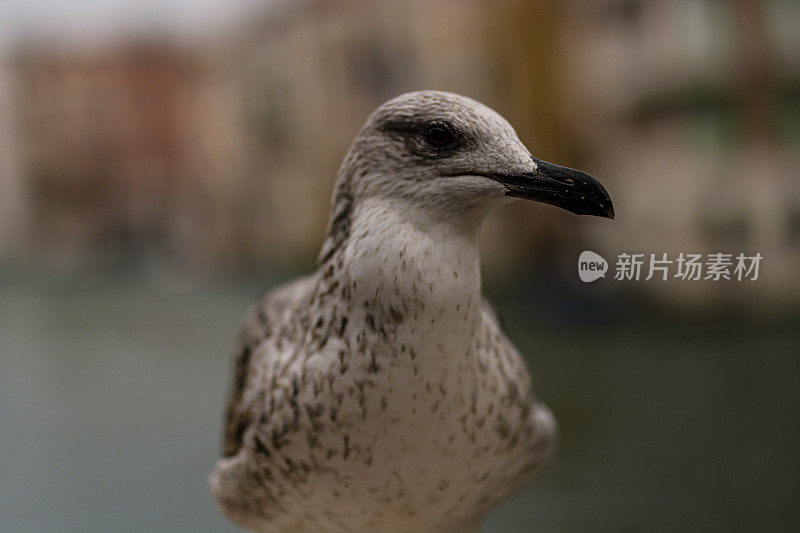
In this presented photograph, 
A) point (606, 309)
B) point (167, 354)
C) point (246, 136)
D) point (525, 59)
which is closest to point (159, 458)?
point (167, 354)

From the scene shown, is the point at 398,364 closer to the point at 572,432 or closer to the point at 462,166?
the point at 462,166

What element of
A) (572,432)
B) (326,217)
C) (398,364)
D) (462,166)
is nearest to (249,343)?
(398,364)

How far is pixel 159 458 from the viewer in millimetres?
1421

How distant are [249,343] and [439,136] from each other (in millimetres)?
397

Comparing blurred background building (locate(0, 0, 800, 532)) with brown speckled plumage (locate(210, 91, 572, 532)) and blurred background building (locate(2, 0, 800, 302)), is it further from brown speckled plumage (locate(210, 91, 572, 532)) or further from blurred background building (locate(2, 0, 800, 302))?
brown speckled plumage (locate(210, 91, 572, 532))

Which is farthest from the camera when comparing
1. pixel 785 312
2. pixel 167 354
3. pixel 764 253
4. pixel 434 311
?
pixel 167 354

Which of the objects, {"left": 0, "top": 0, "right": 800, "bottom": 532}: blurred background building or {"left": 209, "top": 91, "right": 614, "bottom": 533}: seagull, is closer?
{"left": 209, "top": 91, "right": 614, "bottom": 533}: seagull

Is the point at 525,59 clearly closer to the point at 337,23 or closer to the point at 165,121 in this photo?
the point at 337,23

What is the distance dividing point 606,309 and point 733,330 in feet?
0.69

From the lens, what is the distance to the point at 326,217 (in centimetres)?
139

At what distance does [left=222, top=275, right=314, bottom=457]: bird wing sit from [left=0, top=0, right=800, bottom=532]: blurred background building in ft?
1.51

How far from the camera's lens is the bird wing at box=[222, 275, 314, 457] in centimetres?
84

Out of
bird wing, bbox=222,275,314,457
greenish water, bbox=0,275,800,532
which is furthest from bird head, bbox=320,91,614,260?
greenish water, bbox=0,275,800,532

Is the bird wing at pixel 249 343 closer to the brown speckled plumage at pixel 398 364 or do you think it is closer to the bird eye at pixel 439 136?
the brown speckled plumage at pixel 398 364
